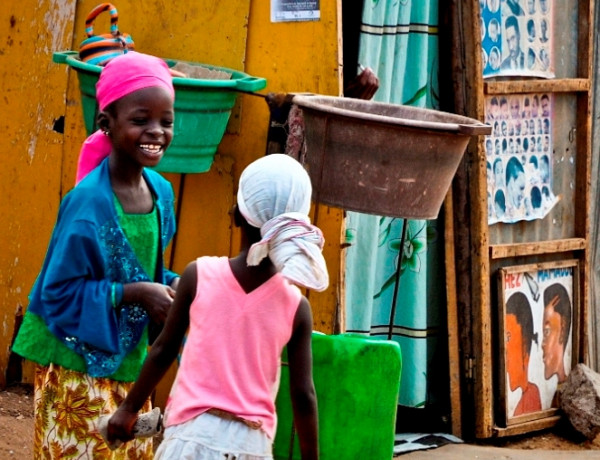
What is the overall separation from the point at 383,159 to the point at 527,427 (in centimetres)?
272

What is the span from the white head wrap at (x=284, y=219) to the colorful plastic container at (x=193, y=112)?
1.47 metres

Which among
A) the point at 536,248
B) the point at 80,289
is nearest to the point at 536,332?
the point at 536,248

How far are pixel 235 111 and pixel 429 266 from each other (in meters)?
1.42

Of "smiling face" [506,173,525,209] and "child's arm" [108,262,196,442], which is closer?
"child's arm" [108,262,196,442]

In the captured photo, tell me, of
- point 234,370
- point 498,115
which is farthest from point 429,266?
point 234,370

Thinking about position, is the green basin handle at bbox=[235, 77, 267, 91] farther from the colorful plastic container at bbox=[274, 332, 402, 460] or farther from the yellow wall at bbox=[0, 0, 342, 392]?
the colorful plastic container at bbox=[274, 332, 402, 460]

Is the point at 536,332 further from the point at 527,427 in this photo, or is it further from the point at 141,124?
the point at 141,124

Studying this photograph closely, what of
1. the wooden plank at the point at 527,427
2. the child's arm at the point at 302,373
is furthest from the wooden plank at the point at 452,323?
the child's arm at the point at 302,373

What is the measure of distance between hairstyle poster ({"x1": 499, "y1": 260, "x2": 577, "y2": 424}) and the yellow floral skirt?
2.97m

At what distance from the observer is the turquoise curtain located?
542 cm

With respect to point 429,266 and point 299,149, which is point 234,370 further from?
point 429,266

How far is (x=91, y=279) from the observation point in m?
3.21

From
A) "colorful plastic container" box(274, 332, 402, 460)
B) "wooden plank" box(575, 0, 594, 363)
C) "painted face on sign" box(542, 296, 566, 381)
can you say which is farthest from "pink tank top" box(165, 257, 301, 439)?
"wooden plank" box(575, 0, 594, 363)

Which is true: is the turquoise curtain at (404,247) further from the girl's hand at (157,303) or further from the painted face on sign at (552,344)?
the girl's hand at (157,303)
